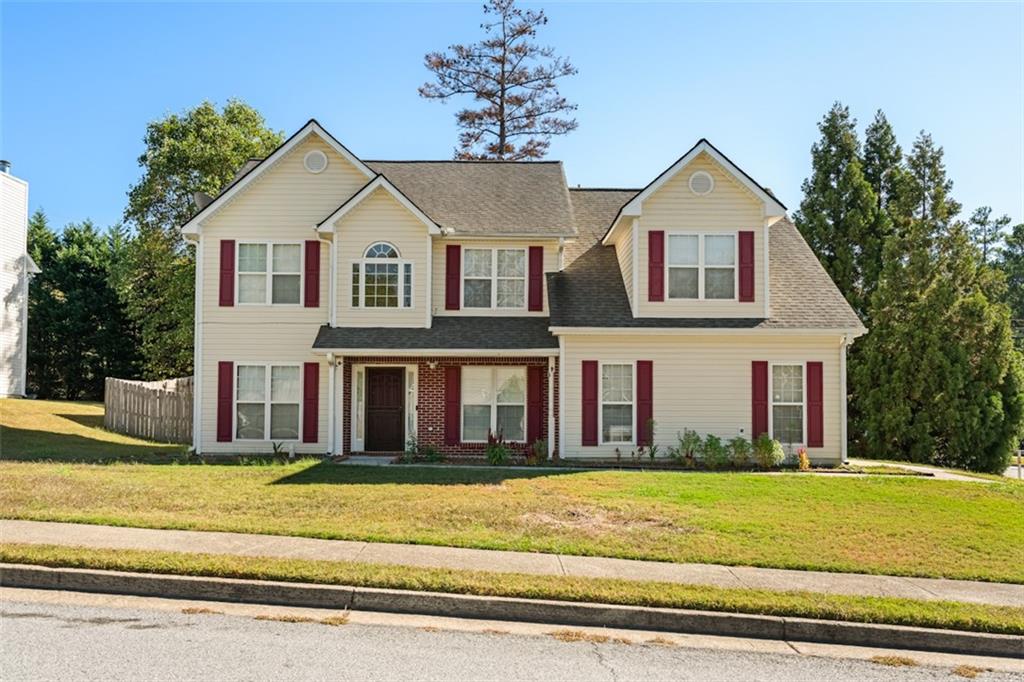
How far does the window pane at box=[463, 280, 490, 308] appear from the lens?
1919 cm

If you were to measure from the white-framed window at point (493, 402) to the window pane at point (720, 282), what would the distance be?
4.69m

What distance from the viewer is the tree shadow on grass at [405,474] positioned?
1397cm

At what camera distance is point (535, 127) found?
36.7 m

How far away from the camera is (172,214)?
110 feet

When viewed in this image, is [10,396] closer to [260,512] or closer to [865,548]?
[260,512]

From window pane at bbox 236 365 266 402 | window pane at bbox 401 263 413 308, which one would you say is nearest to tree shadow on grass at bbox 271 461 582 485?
window pane at bbox 236 365 266 402

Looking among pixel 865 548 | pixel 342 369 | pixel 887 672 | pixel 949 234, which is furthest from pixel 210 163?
pixel 887 672

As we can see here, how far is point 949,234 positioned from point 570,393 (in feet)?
53.1

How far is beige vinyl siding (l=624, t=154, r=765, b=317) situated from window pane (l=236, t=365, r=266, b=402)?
9020 mm

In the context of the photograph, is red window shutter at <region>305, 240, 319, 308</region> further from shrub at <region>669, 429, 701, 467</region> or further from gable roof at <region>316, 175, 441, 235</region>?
shrub at <region>669, 429, 701, 467</region>

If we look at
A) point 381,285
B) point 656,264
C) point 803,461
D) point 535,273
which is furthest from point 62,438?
point 803,461

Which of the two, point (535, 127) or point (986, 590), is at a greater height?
point (535, 127)

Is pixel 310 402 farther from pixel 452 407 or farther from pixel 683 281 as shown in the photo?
pixel 683 281

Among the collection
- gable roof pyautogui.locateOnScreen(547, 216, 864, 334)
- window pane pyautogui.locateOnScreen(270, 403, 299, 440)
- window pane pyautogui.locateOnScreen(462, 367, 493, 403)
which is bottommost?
window pane pyautogui.locateOnScreen(270, 403, 299, 440)
